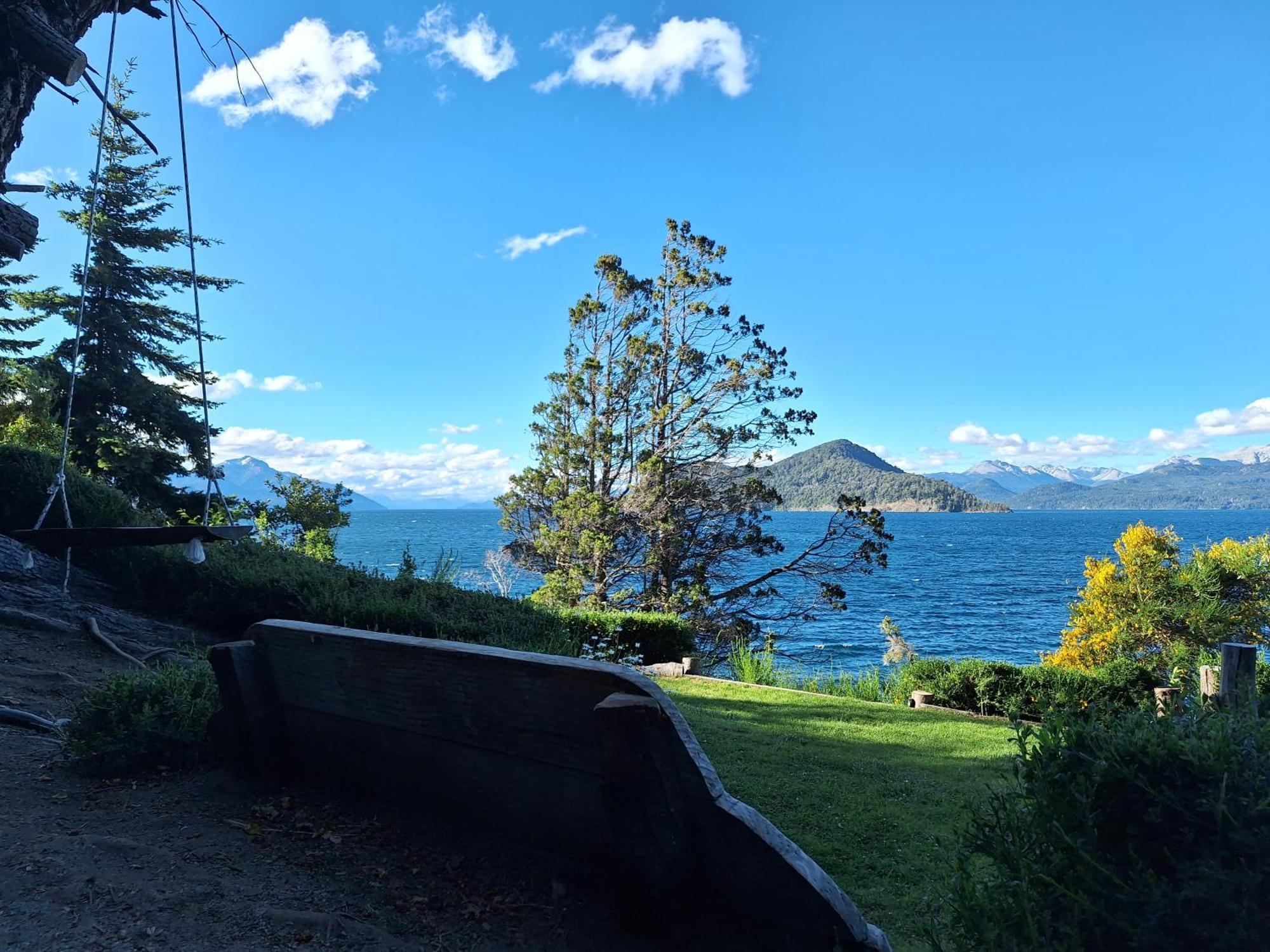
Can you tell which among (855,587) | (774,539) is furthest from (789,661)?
(855,587)

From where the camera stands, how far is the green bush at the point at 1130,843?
4.33ft

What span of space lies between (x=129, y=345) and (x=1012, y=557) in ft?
227

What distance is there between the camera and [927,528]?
128 meters

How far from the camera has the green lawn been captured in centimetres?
348

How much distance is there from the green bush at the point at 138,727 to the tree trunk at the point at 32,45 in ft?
6.41

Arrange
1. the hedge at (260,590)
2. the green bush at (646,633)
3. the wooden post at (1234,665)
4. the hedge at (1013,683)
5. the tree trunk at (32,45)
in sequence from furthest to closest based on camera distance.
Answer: the green bush at (646,633) < the hedge at (1013,683) < the hedge at (260,590) < the tree trunk at (32,45) < the wooden post at (1234,665)

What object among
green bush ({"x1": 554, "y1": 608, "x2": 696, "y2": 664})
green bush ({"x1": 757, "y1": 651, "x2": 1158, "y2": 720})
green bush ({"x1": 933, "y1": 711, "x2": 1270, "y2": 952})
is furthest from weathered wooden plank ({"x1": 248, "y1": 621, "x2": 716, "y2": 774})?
green bush ({"x1": 757, "y1": 651, "x2": 1158, "y2": 720})

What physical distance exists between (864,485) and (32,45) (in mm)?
127360

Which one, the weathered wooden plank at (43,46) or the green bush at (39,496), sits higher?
the weathered wooden plank at (43,46)

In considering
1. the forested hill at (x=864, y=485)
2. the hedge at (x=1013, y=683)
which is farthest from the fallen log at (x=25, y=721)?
the forested hill at (x=864, y=485)

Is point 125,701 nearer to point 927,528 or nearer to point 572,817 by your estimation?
point 572,817

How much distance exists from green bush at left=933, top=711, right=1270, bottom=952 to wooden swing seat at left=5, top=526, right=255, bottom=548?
10.2 feet

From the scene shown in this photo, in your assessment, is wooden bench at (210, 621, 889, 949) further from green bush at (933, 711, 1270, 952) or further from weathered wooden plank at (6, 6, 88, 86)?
weathered wooden plank at (6, 6, 88, 86)

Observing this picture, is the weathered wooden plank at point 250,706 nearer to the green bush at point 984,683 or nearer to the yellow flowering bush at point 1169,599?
the green bush at point 984,683
